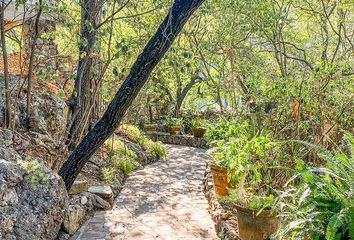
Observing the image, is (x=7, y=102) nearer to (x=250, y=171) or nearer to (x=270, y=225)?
(x=250, y=171)

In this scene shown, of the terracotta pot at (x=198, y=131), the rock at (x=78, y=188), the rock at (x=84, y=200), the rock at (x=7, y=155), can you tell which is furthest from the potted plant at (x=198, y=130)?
the rock at (x=7, y=155)

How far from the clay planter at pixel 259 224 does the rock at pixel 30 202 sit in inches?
68.9

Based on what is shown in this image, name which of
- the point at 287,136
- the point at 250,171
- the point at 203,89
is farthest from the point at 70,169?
the point at 203,89

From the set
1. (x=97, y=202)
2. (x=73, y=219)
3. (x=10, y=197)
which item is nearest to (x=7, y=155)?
(x=10, y=197)

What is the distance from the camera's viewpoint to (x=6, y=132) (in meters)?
3.73

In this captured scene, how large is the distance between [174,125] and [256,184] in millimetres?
7128

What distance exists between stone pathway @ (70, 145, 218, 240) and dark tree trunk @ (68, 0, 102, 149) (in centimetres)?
112

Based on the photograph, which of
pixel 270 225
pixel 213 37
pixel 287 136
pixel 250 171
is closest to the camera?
pixel 270 225

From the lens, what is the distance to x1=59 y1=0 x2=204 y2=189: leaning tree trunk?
3.11 meters

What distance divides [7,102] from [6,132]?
0.34 m

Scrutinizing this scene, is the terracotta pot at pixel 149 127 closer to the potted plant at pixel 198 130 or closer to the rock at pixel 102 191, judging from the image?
the potted plant at pixel 198 130

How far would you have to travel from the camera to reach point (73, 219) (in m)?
3.48

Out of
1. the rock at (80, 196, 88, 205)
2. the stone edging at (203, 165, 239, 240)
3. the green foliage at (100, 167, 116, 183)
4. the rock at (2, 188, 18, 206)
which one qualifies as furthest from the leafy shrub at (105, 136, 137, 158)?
the rock at (2, 188, 18, 206)

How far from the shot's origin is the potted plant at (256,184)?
2904 mm
